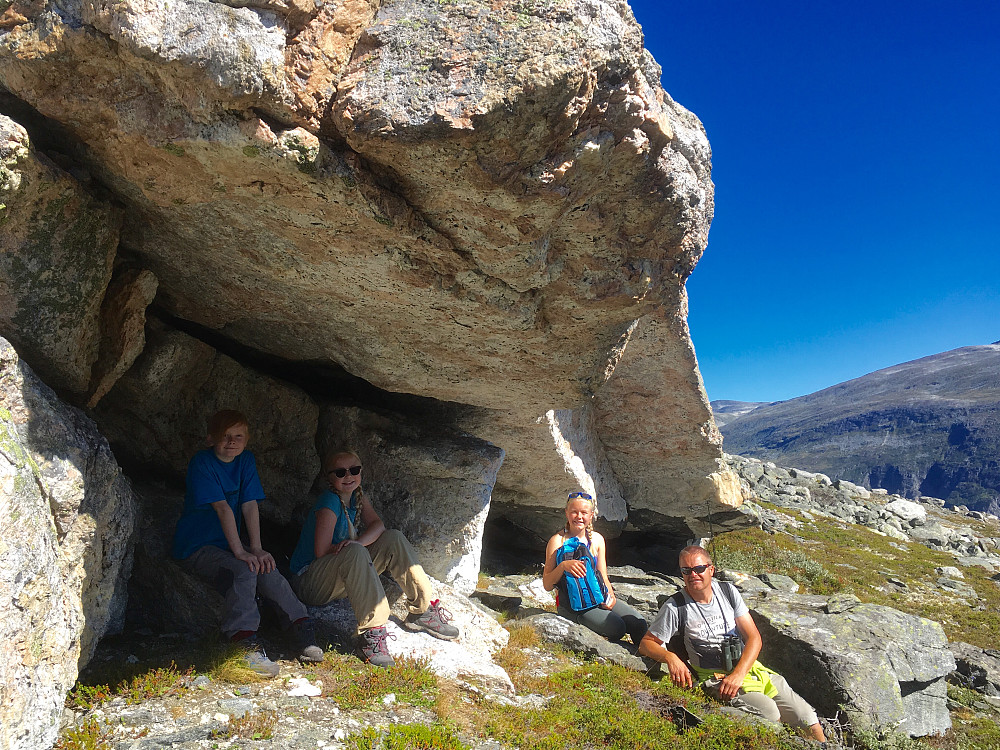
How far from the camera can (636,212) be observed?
6.06 m

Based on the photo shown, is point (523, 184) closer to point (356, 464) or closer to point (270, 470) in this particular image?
point (356, 464)

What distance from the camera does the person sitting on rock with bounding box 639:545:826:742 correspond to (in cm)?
664

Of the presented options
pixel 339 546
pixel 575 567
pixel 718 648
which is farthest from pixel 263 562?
pixel 718 648

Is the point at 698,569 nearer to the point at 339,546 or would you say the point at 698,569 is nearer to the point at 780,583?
the point at 339,546

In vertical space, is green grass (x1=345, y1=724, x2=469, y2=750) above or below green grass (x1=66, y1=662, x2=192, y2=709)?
below

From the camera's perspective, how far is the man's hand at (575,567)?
8.60 m

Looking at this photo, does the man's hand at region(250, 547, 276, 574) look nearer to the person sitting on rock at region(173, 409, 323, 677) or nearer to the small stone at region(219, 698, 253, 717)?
the person sitting on rock at region(173, 409, 323, 677)

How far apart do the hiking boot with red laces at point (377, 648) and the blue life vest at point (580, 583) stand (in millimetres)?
3072

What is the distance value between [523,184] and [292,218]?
7.54 ft

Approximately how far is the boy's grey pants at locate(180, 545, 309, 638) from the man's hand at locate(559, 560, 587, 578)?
3766 mm

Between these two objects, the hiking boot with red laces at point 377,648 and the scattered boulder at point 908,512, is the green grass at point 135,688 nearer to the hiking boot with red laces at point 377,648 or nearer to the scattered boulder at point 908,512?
the hiking boot with red laces at point 377,648

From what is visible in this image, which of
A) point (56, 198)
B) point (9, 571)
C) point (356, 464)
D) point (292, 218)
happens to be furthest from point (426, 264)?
point (9, 571)

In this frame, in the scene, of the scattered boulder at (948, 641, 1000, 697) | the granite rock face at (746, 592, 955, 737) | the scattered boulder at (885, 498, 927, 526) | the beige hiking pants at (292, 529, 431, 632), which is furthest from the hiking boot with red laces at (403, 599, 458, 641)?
the scattered boulder at (885, 498, 927, 526)

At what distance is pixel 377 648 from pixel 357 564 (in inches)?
36.4
